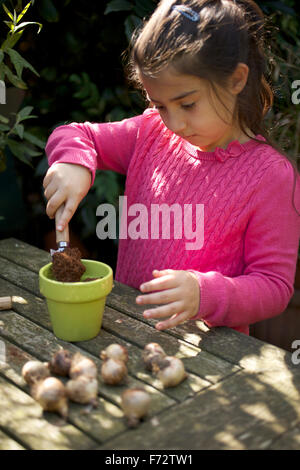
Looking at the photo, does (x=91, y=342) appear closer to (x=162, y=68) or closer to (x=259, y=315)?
(x=259, y=315)

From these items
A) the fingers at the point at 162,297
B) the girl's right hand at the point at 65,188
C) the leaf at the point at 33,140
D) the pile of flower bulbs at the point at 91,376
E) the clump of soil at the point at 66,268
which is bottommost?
the pile of flower bulbs at the point at 91,376

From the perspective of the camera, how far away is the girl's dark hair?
1293 mm

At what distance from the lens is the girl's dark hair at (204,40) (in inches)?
50.9

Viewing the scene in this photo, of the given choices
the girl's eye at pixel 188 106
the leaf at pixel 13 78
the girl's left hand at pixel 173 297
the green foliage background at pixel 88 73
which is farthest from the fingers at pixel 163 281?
the green foliage background at pixel 88 73

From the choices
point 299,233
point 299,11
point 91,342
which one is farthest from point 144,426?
point 299,11

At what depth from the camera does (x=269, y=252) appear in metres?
1.37

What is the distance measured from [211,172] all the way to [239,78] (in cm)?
25

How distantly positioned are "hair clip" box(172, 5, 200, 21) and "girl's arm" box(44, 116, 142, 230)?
0.43m

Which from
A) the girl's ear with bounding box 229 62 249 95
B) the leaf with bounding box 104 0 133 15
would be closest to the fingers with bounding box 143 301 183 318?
the girl's ear with bounding box 229 62 249 95

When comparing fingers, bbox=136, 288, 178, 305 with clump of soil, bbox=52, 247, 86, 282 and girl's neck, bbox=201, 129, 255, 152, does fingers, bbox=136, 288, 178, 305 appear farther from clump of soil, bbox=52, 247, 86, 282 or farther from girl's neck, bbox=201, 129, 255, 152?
girl's neck, bbox=201, 129, 255, 152

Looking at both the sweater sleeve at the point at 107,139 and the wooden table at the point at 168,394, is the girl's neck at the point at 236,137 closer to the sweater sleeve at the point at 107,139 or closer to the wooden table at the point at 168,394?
the sweater sleeve at the point at 107,139

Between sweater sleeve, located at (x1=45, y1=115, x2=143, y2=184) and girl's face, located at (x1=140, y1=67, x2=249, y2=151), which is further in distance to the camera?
sweater sleeve, located at (x1=45, y1=115, x2=143, y2=184)

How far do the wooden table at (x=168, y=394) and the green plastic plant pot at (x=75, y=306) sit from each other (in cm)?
2

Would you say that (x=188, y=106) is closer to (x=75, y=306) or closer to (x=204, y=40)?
(x=204, y=40)
